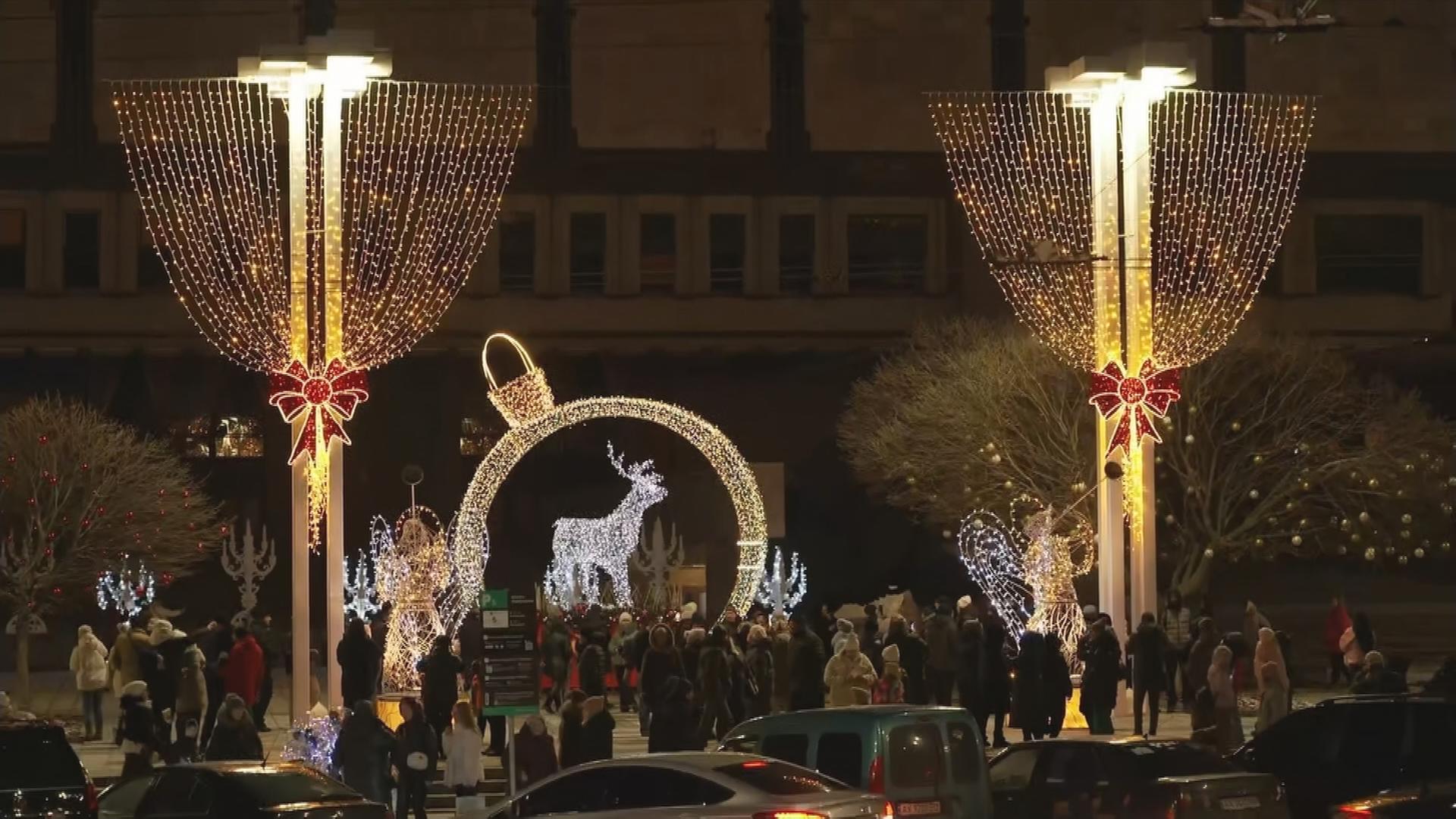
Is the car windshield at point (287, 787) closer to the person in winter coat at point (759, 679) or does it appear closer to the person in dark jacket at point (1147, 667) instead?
the person in winter coat at point (759, 679)

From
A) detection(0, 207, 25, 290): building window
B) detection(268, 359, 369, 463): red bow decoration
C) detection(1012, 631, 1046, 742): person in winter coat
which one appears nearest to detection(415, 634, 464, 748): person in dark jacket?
detection(268, 359, 369, 463): red bow decoration

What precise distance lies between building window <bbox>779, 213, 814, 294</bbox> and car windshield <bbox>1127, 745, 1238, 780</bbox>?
40.4 m

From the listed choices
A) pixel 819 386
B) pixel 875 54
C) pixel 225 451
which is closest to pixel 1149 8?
pixel 875 54

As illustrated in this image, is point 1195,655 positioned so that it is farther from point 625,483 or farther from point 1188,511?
point 625,483

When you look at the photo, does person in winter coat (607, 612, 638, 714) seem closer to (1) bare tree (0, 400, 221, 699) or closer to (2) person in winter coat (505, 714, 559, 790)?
(1) bare tree (0, 400, 221, 699)

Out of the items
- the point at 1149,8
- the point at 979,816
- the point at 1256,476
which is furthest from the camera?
the point at 1149,8

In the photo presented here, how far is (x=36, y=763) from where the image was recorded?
16.5 meters

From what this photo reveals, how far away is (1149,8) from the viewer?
52.8 metres

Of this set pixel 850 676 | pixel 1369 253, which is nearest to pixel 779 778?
pixel 850 676

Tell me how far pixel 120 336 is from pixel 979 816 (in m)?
39.9

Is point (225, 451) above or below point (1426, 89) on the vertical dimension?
below

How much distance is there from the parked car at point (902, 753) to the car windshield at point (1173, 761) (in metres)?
1.11

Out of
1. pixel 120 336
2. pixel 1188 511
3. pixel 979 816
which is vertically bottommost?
pixel 979 816

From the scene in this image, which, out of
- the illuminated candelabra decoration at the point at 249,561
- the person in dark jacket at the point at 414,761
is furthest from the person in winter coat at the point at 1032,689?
the illuminated candelabra decoration at the point at 249,561
